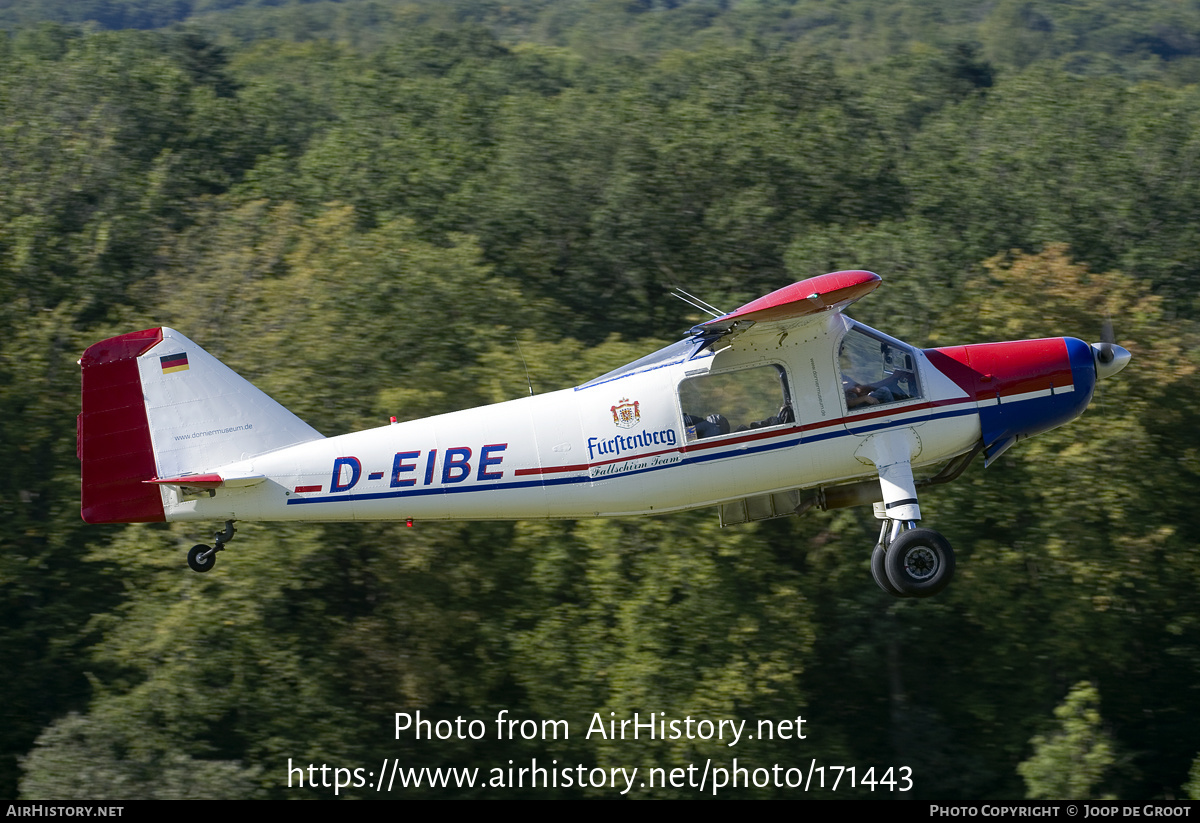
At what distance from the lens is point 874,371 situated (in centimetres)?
1240

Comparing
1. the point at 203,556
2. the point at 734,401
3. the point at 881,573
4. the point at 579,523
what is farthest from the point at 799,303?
the point at 579,523

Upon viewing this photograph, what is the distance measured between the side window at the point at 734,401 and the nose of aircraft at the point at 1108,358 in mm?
3090

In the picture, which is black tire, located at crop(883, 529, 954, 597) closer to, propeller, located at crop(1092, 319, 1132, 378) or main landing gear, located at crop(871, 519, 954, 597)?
main landing gear, located at crop(871, 519, 954, 597)

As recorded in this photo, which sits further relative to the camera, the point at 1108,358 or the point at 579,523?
the point at 579,523

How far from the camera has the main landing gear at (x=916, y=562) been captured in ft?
40.5

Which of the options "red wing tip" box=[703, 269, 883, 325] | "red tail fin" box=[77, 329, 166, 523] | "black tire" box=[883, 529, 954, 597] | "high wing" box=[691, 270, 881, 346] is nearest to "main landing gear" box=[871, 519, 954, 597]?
"black tire" box=[883, 529, 954, 597]

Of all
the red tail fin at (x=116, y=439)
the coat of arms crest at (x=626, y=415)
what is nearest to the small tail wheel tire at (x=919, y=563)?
the coat of arms crest at (x=626, y=415)

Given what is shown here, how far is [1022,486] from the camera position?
77.2ft

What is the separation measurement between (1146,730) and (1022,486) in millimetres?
7064

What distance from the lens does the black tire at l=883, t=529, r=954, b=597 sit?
1234cm

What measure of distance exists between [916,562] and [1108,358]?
8.96 ft

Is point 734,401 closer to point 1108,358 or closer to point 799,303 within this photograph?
point 799,303

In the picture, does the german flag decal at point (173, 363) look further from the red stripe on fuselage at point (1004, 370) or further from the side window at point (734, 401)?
the red stripe on fuselage at point (1004, 370)

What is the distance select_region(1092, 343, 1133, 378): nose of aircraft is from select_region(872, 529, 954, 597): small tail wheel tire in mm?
2301
